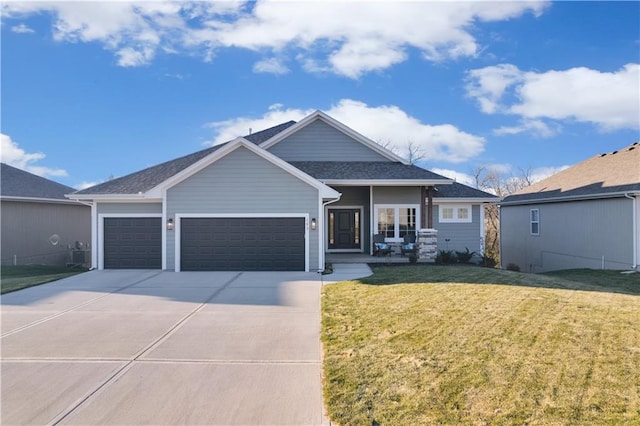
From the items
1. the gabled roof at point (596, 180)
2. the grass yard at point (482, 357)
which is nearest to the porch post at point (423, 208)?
the gabled roof at point (596, 180)

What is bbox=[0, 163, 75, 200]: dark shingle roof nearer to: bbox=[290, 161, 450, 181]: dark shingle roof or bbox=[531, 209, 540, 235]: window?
bbox=[290, 161, 450, 181]: dark shingle roof

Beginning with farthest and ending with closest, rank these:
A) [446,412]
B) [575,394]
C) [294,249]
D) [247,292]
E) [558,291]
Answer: [294,249], [247,292], [558,291], [575,394], [446,412]

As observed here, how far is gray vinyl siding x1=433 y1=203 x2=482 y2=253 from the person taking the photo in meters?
17.2

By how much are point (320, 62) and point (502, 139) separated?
56.8 feet

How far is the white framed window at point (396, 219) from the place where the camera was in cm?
1688

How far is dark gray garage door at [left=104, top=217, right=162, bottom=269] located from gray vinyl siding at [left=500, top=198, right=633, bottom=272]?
639 inches

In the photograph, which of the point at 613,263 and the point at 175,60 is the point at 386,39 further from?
the point at 613,263

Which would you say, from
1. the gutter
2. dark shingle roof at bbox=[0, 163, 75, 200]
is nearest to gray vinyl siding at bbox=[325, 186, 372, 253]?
the gutter

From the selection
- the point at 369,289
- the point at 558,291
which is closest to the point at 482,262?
the point at 558,291

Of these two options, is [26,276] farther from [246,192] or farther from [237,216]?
[246,192]

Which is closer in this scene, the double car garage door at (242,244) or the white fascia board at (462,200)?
the double car garage door at (242,244)

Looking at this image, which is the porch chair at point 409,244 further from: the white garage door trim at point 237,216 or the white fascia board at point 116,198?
the white fascia board at point 116,198

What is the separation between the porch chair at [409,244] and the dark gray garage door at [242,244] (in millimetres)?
4692

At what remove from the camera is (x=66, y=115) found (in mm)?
17500
